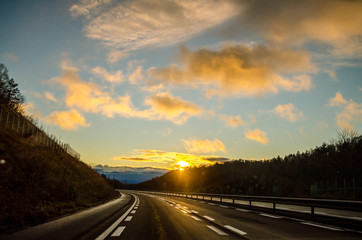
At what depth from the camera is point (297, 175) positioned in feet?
294

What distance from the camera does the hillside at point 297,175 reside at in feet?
126

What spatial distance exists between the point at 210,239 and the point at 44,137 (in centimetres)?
3681

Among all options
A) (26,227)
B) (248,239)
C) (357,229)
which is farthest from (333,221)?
(26,227)

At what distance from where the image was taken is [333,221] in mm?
10234

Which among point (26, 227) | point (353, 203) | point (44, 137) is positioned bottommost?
point (26, 227)

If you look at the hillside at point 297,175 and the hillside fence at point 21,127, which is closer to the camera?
the hillside fence at point 21,127

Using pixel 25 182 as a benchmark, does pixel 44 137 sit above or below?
above

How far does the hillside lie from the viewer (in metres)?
38.3

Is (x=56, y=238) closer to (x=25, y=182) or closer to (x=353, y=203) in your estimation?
(x=353, y=203)

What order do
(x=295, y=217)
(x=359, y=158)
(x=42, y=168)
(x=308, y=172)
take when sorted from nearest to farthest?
1. (x=295, y=217)
2. (x=42, y=168)
3. (x=359, y=158)
4. (x=308, y=172)

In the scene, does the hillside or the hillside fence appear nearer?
the hillside fence

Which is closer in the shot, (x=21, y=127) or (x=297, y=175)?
(x=21, y=127)

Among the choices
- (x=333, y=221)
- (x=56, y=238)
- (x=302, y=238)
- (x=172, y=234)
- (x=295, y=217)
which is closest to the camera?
(x=56, y=238)

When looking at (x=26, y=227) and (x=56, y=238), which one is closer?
(x=56, y=238)
